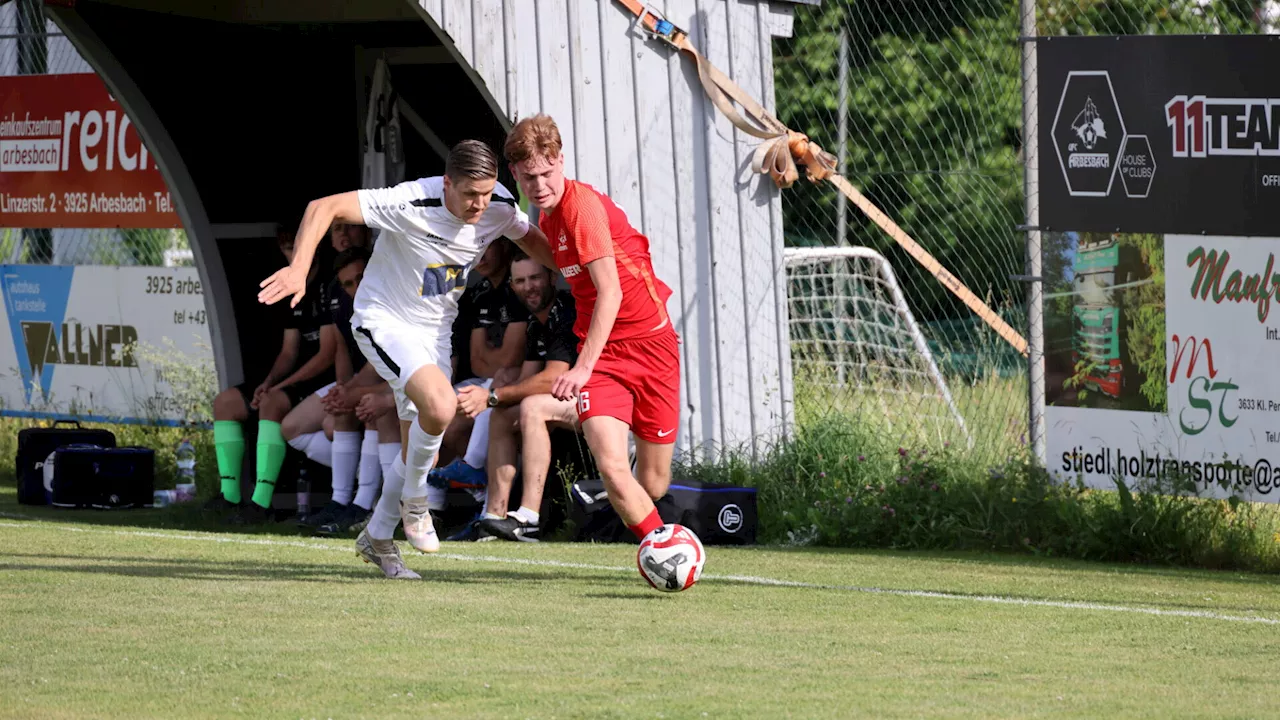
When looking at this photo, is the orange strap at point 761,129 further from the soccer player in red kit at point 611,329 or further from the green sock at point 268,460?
the green sock at point 268,460

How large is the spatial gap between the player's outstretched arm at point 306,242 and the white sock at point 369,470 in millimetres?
3601

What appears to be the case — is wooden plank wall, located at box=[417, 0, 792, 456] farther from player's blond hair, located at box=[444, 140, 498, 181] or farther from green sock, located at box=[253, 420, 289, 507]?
player's blond hair, located at box=[444, 140, 498, 181]

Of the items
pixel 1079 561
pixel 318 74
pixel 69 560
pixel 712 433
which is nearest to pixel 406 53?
pixel 318 74

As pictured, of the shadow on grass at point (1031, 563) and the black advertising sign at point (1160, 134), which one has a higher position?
the black advertising sign at point (1160, 134)

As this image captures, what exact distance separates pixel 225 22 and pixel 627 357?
18.9 ft

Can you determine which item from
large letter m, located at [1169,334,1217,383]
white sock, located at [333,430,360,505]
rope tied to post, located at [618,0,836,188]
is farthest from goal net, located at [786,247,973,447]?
white sock, located at [333,430,360,505]

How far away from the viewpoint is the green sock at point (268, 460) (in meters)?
11.7

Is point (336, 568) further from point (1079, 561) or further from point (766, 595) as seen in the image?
point (1079, 561)

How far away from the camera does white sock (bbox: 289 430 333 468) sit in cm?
1175

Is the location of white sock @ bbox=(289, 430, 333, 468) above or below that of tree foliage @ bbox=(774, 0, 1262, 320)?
below

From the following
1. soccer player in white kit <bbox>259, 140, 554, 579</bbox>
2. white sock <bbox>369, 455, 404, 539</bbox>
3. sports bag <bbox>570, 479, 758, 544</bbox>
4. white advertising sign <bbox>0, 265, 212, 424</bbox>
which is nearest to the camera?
soccer player in white kit <bbox>259, 140, 554, 579</bbox>

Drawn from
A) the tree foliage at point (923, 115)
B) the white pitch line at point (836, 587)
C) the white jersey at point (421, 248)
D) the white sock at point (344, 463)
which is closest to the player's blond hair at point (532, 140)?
the white jersey at point (421, 248)

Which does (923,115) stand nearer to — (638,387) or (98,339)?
(98,339)

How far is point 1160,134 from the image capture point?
8.84 meters
